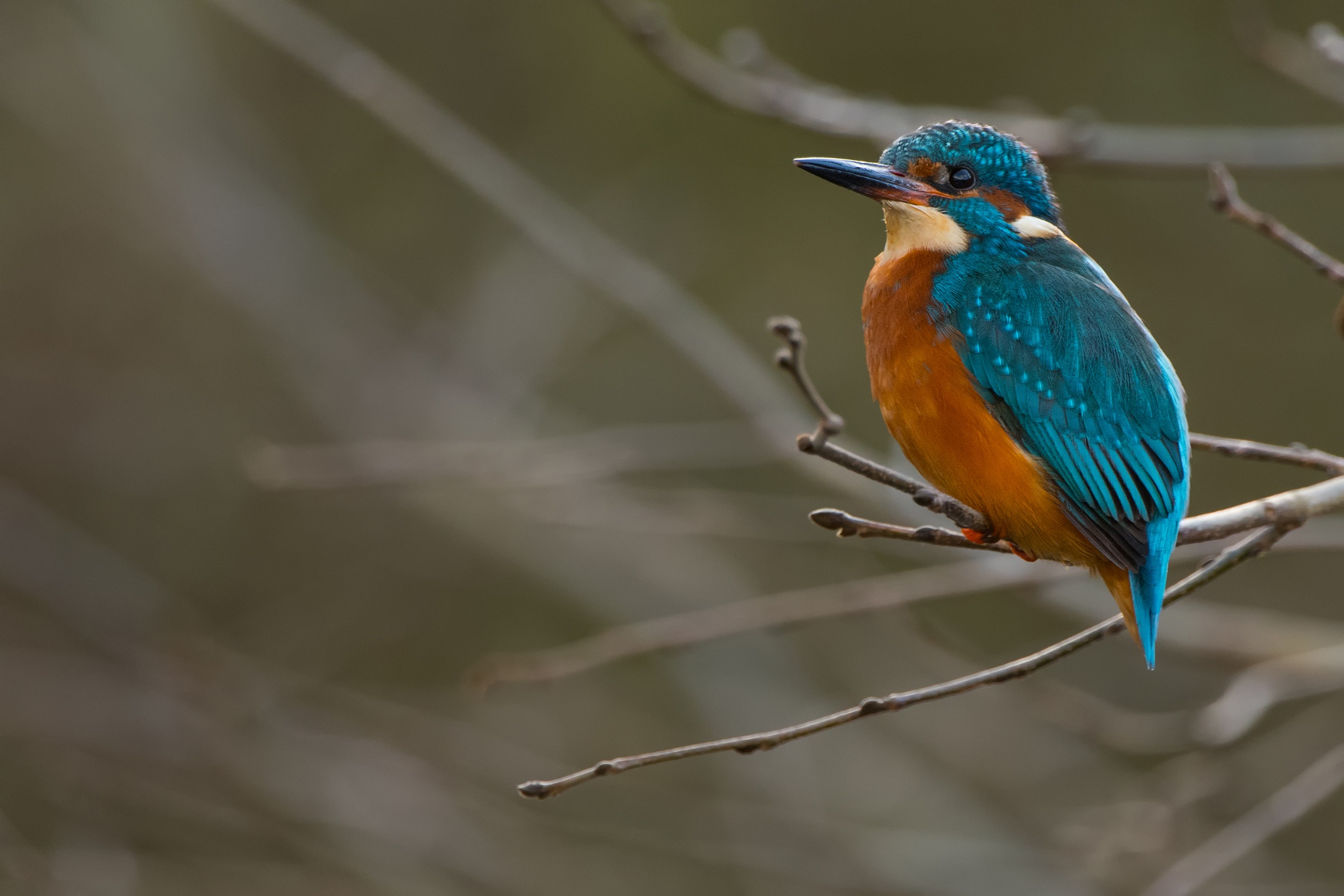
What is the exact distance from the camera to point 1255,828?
295cm

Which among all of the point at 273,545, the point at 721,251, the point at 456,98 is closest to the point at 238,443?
the point at 273,545

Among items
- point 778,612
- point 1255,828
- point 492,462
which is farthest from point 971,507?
point 492,462

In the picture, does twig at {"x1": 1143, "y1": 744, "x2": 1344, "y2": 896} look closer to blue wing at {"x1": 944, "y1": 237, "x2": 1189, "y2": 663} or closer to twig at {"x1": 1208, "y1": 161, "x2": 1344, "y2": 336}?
blue wing at {"x1": 944, "y1": 237, "x2": 1189, "y2": 663}

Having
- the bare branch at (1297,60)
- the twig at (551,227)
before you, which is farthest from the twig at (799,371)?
the bare branch at (1297,60)

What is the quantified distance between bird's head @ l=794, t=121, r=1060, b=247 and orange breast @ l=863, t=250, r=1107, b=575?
0.15 m

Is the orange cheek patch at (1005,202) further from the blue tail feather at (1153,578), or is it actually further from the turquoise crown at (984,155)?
the blue tail feather at (1153,578)

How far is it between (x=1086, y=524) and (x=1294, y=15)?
15.7 ft

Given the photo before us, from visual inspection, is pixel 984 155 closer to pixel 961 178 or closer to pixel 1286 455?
pixel 961 178

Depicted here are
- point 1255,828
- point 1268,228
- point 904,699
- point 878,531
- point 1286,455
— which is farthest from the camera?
point 1255,828

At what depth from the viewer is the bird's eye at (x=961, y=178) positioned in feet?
9.23

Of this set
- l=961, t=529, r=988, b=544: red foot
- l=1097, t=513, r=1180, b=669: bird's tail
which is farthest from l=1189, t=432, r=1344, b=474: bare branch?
l=961, t=529, r=988, b=544: red foot

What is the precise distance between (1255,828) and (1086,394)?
1.12 metres

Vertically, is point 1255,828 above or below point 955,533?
below

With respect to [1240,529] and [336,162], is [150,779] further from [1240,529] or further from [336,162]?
[1240,529]
